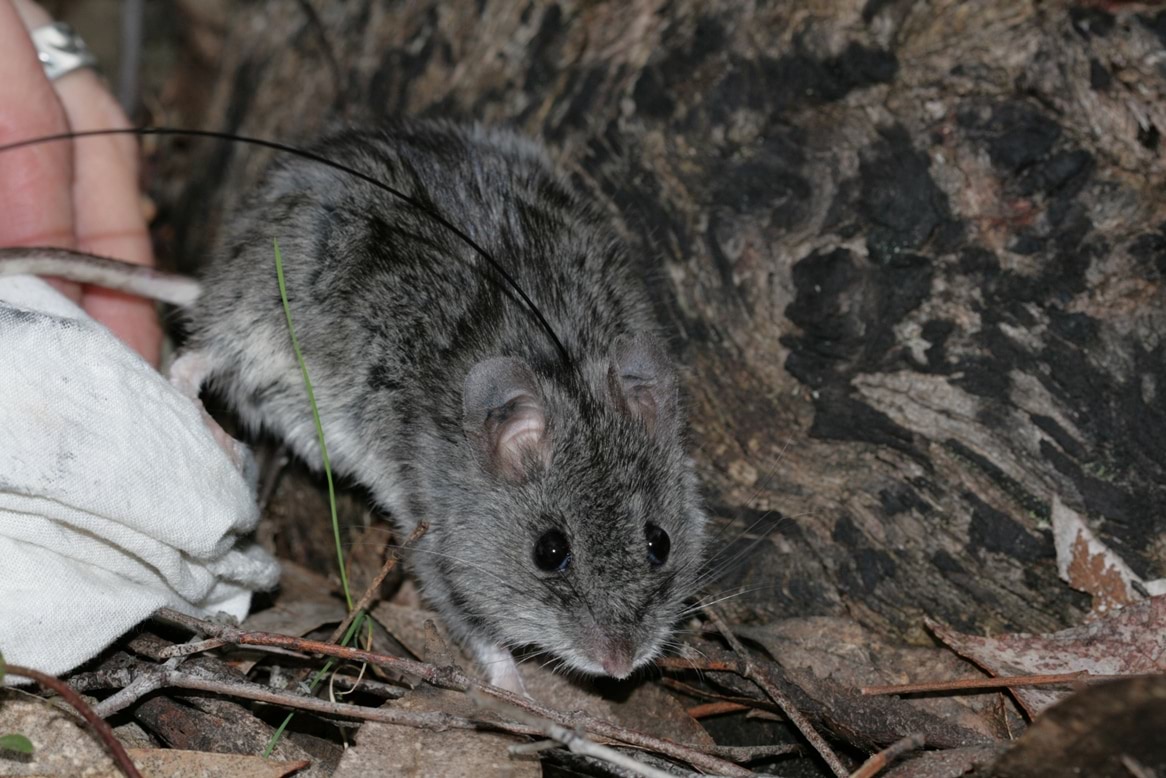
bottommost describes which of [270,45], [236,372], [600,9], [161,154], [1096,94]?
[161,154]

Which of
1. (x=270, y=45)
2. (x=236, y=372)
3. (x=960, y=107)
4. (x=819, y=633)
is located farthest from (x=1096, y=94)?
(x=270, y=45)

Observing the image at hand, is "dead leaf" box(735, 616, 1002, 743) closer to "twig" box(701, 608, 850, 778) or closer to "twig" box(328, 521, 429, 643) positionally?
"twig" box(701, 608, 850, 778)

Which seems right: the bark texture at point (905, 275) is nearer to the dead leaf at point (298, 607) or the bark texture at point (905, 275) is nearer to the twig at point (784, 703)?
the twig at point (784, 703)

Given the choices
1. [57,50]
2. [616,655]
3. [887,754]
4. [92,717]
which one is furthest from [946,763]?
[57,50]

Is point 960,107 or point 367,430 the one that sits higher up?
point 960,107

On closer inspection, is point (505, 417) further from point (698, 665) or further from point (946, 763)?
point (946, 763)

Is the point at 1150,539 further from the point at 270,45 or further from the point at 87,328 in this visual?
the point at 270,45

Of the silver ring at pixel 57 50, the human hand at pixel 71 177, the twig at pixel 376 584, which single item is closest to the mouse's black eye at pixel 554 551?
the twig at pixel 376 584

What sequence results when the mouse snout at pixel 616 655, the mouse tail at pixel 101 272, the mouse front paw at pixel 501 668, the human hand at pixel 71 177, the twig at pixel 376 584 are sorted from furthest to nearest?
the human hand at pixel 71 177 < the mouse tail at pixel 101 272 < the mouse front paw at pixel 501 668 < the twig at pixel 376 584 < the mouse snout at pixel 616 655
